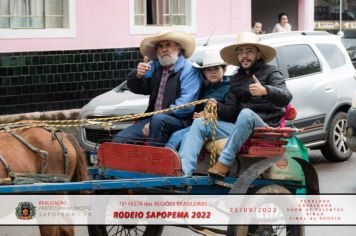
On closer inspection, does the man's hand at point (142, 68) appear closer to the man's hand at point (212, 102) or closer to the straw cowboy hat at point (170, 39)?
the straw cowboy hat at point (170, 39)

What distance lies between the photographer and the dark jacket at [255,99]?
22.7 ft

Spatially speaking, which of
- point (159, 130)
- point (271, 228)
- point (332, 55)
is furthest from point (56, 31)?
point (271, 228)

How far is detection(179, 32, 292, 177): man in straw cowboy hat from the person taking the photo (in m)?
6.63

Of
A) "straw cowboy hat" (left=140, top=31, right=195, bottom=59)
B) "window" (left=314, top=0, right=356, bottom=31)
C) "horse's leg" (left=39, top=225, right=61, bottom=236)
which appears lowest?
"horse's leg" (left=39, top=225, right=61, bottom=236)

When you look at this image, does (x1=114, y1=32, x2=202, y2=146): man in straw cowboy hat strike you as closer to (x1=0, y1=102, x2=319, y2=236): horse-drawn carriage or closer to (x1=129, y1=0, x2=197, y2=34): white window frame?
(x1=0, y1=102, x2=319, y2=236): horse-drawn carriage

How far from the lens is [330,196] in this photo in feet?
23.9

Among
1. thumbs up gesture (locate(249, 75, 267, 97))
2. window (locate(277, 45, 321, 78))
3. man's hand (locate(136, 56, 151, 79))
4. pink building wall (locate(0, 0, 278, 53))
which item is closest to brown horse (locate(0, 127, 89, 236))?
man's hand (locate(136, 56, 151, 79))

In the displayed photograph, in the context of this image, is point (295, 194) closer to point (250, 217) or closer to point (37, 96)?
point (250, 217)

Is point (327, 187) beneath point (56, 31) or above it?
beneath

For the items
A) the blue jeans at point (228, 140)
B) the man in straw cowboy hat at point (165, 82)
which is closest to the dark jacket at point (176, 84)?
the man in straw cowboy hat at point (165, 82)

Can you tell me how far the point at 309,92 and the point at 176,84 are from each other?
419cm

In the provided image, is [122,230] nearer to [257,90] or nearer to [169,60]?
[169,60]

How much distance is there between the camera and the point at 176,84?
739cm

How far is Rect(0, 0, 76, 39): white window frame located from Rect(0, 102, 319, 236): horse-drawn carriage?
8.18m
